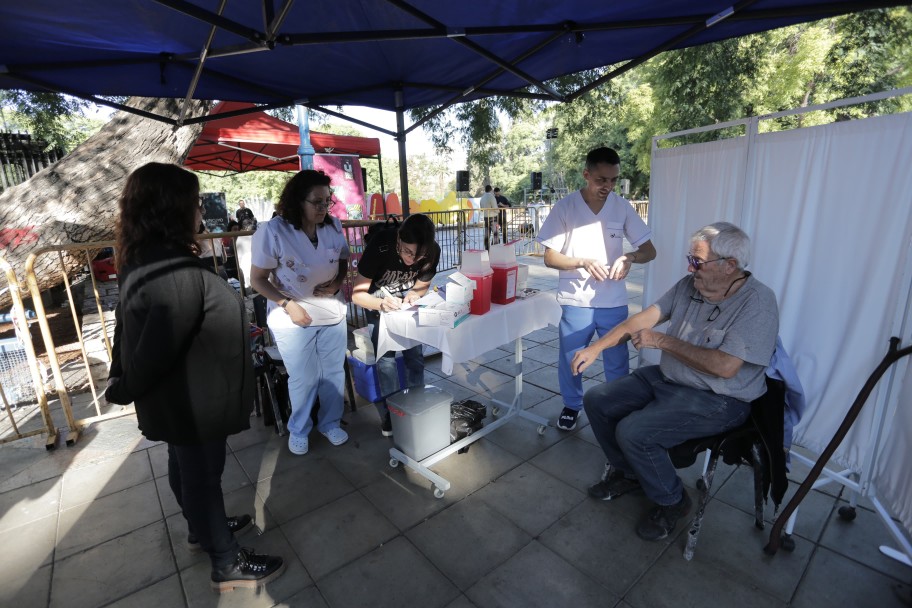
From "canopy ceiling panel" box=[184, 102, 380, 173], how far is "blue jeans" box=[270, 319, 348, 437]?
14.2 feet

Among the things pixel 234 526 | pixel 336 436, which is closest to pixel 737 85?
pixel 336 436

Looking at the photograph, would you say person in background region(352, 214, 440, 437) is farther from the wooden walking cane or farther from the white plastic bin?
the wooden walking cane

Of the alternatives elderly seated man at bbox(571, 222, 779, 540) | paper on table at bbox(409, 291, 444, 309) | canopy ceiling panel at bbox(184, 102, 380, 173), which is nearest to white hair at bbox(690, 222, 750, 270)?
elderly seated man at bbox(571, 222, 779, 540)

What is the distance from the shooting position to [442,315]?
2.39m

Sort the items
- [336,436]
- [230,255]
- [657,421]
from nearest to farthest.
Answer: [657,421] → [336,436] → [230,255]

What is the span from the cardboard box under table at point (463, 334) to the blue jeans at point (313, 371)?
0.52 m

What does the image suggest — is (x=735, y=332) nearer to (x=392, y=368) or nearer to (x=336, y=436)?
(x=392, y=368)

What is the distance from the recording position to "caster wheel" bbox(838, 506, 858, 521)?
7.43 ft

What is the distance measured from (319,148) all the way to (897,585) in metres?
9.24

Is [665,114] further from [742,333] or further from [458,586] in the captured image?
[458,586]

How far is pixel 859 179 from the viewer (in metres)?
2.20

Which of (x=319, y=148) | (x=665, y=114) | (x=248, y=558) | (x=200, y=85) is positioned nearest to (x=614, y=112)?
(x=319, y=148)

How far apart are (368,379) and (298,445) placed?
2.16 feet

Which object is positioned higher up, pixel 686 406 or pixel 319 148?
pixel 319 148
